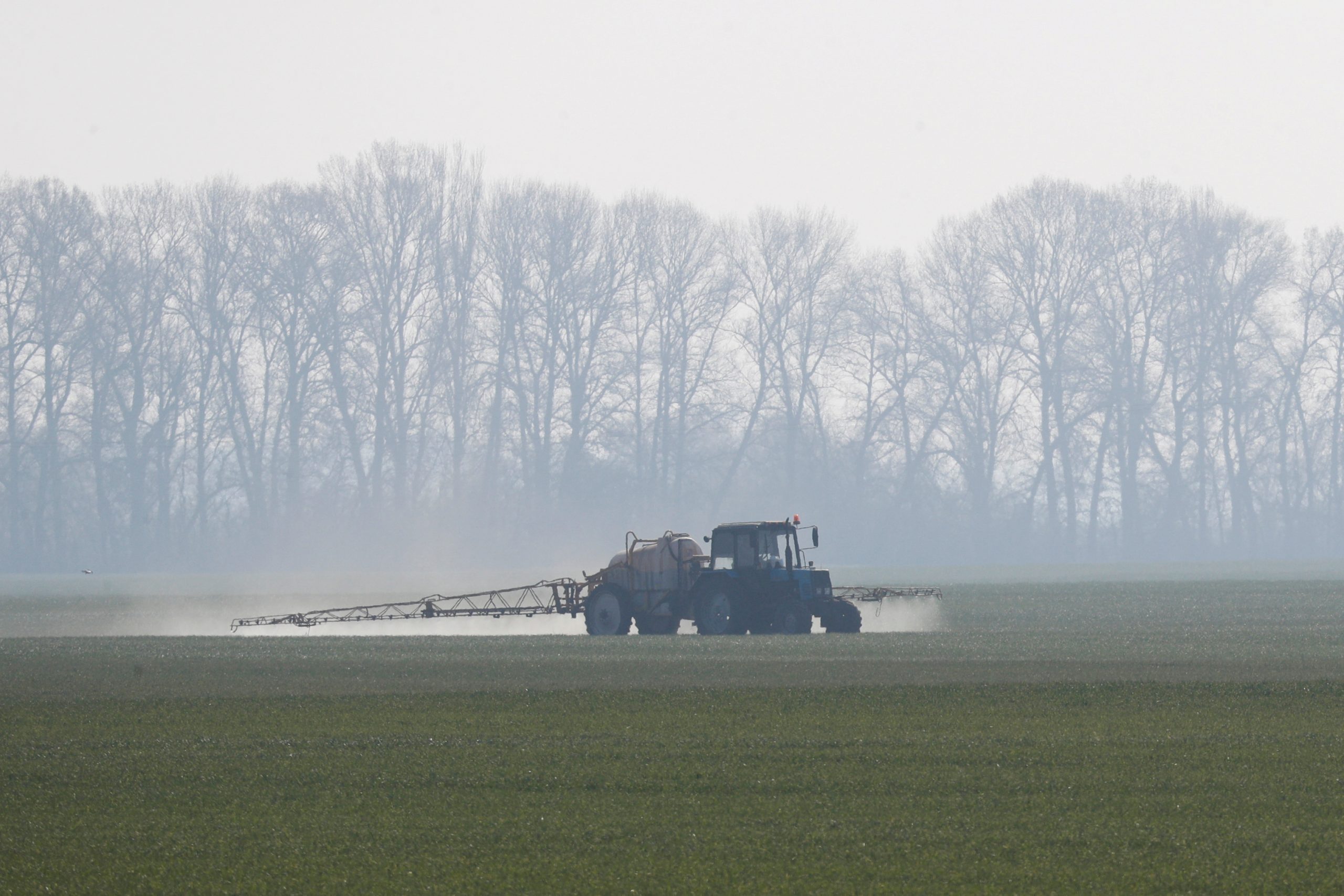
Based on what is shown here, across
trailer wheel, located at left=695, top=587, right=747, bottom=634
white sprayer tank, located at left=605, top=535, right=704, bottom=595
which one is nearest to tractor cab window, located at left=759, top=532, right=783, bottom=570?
trailer wheel, located at left=695, top=587, right=747, bottom=634

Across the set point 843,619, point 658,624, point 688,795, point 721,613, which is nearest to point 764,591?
point 721,613

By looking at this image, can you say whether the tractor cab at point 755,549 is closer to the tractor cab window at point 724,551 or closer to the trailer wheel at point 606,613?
the tractor cab window at point 724,551

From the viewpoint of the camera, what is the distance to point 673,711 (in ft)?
54.9

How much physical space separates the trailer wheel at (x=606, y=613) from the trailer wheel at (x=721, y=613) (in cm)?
184

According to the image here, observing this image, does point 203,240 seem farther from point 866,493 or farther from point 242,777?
point 242,777

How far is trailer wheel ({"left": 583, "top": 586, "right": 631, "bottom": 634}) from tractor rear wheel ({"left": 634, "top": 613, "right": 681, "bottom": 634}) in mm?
305

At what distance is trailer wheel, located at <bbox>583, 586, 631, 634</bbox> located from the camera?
107 feet

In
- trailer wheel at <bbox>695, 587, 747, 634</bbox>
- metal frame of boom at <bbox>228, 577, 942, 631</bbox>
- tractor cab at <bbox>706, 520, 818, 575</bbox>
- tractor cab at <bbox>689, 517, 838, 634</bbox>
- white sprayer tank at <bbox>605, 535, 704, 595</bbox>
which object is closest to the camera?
trailer wheel at <bbox>695, 587, 747, 634</bbox>

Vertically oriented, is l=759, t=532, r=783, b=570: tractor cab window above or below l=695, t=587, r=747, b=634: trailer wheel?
above

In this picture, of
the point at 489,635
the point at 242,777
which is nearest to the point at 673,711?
the point at 242,777

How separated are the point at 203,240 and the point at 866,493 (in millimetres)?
35461

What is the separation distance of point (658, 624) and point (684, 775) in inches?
768

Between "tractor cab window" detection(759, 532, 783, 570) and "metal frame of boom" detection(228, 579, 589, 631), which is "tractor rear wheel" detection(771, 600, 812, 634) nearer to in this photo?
"tractor cab window" detection(759, 532, 783, 570)

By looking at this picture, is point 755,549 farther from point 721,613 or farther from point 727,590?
point 721,613
